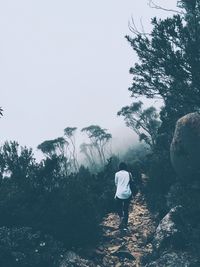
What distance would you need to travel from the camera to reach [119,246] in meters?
9.09

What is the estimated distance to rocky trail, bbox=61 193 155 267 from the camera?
8.41 meters

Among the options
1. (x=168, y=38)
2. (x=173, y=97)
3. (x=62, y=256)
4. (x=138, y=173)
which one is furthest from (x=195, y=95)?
(x=62, y=256)

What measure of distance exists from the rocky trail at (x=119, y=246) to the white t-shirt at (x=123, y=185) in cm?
112

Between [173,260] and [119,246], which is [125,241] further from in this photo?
[173,260]

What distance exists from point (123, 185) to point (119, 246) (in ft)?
5.24

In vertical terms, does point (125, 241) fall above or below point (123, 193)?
below

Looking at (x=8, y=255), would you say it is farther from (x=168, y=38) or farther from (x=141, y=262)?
(x=168, y=38)

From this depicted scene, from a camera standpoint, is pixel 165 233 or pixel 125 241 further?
pixel 125 241

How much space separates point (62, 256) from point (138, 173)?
6807 mm

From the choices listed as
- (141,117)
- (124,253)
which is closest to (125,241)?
(124,253)

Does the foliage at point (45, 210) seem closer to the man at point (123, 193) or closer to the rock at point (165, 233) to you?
the man at point (123, 193)

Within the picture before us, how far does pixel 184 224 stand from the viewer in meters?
8.67

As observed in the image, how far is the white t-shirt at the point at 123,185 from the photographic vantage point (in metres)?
9.38

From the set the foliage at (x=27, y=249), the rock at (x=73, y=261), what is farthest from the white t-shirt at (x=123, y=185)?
the foliage at (x=27, y=249)
